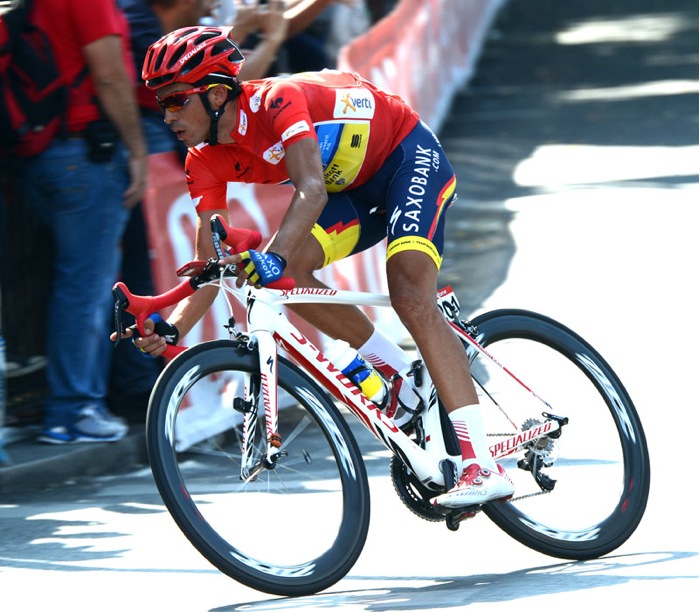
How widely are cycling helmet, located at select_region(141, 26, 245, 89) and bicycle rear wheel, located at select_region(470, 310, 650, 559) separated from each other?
52.3 inches

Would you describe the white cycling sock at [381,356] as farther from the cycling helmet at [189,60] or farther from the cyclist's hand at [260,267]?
the cycling helmet at [189,60]

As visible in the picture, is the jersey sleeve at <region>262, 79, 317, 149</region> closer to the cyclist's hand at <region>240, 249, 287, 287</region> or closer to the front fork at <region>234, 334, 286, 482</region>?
the cyclist's hand at <region>240, 249, 287, 287</region>

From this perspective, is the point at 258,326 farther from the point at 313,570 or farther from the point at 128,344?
Answer: the point at 128,344

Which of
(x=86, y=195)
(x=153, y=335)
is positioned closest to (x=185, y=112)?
(x=153, y=335)

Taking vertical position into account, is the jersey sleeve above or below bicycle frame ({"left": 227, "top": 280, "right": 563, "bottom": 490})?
above

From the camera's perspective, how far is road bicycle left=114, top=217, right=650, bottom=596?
4434 mm

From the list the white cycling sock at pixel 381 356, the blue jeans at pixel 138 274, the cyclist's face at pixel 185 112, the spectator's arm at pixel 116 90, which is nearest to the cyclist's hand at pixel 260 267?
the cyclist's face at pixel 185 112

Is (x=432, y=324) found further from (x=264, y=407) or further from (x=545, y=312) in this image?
(x=545, y=312)

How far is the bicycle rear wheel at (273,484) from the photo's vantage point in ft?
14.4

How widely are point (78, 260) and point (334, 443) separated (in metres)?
2.48

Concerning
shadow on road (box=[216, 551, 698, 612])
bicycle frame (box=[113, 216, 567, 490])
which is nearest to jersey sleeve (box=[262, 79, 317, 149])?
bicycle frame (box=[113, 216, 567, 490])

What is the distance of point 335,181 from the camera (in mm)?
5031

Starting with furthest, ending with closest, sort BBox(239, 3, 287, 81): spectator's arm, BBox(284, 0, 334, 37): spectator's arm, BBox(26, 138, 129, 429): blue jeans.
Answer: BBox(284, 0, 334, 37): spectator's arm, BBox(239, 3, 287, 81): spectator's arm, BBox(26, 138, 129, 429): blue jeans

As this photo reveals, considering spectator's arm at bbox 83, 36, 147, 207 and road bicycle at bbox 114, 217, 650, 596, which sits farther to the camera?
spectator's arm at bbox 83, 36, 147, 207
